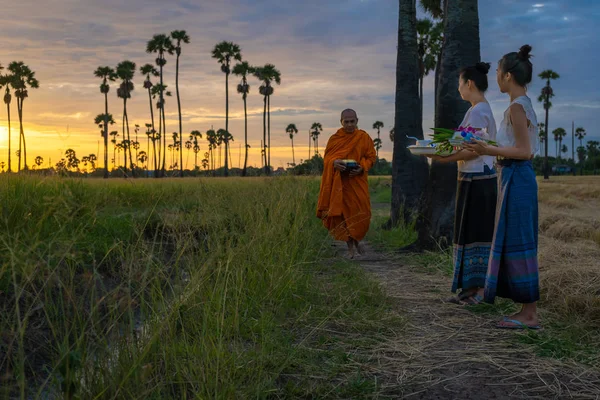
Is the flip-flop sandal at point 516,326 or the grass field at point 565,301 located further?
the flip-flop sandal at point 516,326

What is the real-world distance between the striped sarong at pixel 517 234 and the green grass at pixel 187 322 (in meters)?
0.85

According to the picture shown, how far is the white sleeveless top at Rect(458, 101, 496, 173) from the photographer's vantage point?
15.7 feet

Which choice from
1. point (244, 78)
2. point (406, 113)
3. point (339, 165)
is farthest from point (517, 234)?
point (244, 78)

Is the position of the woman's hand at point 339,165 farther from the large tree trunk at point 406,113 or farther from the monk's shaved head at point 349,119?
the large tree trunk at point 406,113

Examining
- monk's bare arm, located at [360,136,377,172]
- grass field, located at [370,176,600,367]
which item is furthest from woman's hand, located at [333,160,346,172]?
grass field, located at [370,176,600,367]

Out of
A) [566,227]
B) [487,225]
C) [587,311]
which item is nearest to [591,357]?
[587,311]

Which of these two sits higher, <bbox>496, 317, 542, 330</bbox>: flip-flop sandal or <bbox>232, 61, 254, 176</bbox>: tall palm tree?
<bbox>232, 61, 254, 176</bbox>: tall palm tree

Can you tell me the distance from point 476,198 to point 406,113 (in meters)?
5.92

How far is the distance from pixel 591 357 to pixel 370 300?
1.77 m

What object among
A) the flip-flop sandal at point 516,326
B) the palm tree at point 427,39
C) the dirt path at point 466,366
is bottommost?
the dirt path at point 466,366

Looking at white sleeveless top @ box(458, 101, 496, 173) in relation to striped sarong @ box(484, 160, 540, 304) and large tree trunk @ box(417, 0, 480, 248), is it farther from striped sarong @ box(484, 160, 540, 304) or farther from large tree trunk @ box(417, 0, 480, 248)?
large tree trunk @ box(417, 0, 480, 248)

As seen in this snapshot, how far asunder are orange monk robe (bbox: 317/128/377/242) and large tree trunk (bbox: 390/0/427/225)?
2819mm

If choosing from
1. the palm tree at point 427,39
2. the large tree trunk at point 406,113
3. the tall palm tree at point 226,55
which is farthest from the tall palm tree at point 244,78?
the large tree trunk at point 406,113

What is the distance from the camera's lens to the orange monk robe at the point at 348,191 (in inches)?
303
